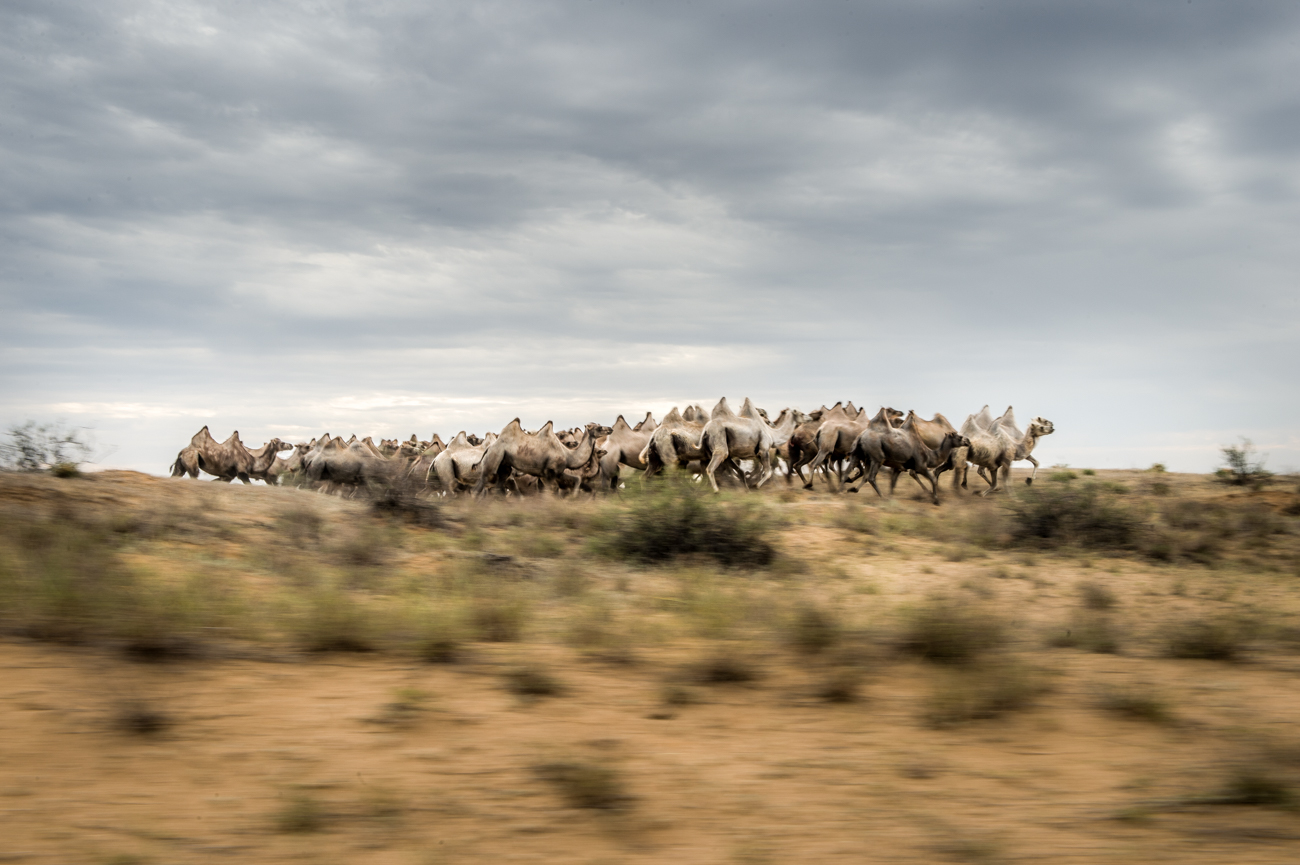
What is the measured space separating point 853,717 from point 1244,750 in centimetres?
175

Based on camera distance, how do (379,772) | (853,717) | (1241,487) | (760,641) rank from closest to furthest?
(379,772)
(853,717)
(760,641)
(1241,487)

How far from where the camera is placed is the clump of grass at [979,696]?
473 cm

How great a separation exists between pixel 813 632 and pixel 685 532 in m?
7.13

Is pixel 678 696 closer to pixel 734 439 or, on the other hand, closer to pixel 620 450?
pixel 734 439

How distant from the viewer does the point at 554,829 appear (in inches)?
133

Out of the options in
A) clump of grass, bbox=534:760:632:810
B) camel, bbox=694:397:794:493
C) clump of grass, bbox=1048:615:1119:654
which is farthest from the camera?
camel, bbox=694:397:794:493

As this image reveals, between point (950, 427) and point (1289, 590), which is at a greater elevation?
point (950, 427)

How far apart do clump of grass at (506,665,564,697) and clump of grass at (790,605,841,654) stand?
1.81 m

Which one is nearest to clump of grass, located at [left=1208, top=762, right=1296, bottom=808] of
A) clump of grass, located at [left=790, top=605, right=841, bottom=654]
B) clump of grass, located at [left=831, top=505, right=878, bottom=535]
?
clump of grass, located at [left=790, top=605, right=841, bottom=654]

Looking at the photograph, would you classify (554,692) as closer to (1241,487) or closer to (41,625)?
(41,625)

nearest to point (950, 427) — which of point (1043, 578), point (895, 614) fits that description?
point (1043, 578)

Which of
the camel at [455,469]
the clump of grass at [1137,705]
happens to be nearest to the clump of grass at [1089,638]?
the clump of grass at [1137,705]

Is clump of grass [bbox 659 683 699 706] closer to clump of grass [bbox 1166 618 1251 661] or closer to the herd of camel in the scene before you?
clump of grass [bbox 1166 618 1251 661]

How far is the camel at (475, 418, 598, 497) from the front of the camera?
26.1 meters
